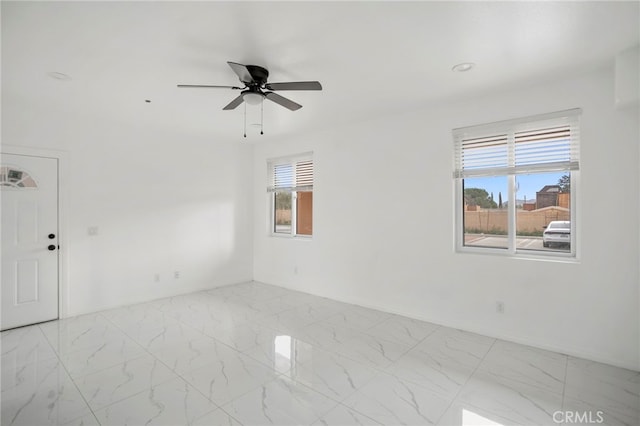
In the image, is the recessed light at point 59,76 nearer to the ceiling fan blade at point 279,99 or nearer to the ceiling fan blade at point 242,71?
the ceiling fan blade at point 242,71

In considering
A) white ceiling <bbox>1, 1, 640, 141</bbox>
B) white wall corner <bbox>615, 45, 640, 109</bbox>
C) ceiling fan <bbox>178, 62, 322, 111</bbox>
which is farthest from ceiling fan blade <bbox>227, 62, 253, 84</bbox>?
white wall corner <bbox>615, 45, 640, 109</bbox>

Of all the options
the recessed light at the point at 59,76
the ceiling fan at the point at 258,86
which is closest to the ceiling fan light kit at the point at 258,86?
the ceiling fan at the point at 258,86

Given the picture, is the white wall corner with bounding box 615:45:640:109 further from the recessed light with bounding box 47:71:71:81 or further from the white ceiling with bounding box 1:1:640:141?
the recessed light with bounding box 47:71:71:81

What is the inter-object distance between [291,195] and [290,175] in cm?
36

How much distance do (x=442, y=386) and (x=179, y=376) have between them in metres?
2.13

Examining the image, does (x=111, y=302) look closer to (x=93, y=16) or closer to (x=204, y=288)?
(x=204, y=288)

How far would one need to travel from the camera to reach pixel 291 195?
5.62 m

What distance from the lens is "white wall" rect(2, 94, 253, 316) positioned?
4008mm

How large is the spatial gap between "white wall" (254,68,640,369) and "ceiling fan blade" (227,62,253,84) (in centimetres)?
216

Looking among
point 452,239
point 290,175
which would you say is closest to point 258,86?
point 452,239

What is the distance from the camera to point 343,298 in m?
4.66

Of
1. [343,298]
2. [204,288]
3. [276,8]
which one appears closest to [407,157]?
[343,298]

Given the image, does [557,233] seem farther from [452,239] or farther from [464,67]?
[464,67]

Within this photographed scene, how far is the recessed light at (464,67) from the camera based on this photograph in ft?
8.88
